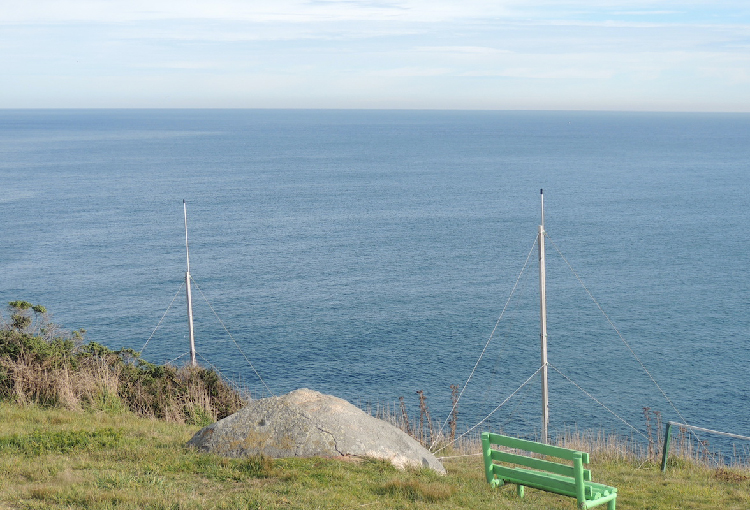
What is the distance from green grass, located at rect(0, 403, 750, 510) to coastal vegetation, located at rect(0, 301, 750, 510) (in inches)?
0.7

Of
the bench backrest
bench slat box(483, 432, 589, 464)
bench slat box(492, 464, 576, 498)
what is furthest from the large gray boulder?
bench slat box(483, 432, 589, 464)

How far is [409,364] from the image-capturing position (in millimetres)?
41844

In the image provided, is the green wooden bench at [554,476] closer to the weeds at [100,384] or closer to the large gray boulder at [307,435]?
the large gray boulder at [307,435]

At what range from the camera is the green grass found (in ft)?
29.2

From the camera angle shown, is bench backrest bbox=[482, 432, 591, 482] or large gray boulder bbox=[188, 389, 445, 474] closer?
bench backrest bbox=[482, 432, 591, 482]

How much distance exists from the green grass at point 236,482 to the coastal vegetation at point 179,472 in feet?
0.06

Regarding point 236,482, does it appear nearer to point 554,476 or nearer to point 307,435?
point 307,435

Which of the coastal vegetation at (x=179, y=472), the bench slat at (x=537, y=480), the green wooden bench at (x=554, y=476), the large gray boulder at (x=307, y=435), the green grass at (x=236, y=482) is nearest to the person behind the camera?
the green grass at (x=236, y=482)

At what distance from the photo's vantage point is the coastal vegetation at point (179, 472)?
9.05m

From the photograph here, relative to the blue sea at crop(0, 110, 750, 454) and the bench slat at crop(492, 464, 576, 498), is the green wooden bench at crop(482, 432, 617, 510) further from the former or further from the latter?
the blue sea at crop(0, 110, 750, 454)

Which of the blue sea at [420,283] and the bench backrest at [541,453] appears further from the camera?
the blue sea at [420,283]

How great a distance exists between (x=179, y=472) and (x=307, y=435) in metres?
1.97

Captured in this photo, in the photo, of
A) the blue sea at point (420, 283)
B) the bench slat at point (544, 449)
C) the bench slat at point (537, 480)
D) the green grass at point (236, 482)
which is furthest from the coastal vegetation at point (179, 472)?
the blue sea at point (420, 283)

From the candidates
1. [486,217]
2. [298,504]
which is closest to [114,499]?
[298,504]
